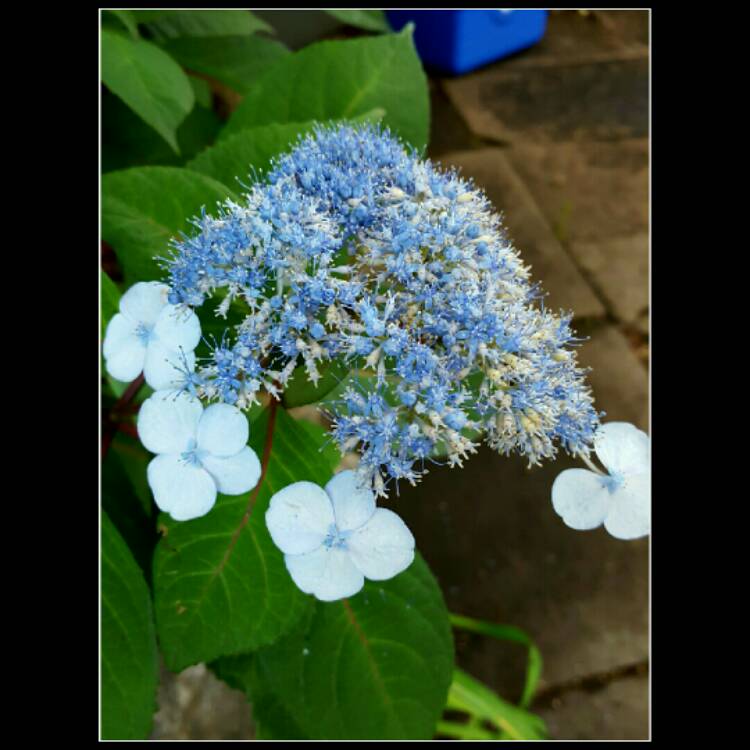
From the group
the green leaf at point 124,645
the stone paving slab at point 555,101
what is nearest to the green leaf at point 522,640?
the green leaf at point 124,645

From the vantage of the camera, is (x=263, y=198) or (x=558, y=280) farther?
(x=558, y=280)

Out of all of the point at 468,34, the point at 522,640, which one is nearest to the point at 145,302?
the point at 522,640

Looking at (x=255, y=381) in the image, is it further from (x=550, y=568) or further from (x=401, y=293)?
(x=550, y=568)

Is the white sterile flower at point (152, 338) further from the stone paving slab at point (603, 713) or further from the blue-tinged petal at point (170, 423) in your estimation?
the stone paving slab at point (603, 713)

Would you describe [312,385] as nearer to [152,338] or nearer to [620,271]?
Result: [152,338]

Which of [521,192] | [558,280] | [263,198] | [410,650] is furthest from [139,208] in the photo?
[521,192]

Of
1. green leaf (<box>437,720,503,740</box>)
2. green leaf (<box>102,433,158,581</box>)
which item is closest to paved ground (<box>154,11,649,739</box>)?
green leaf (<box>437,720,503,740</box>)
